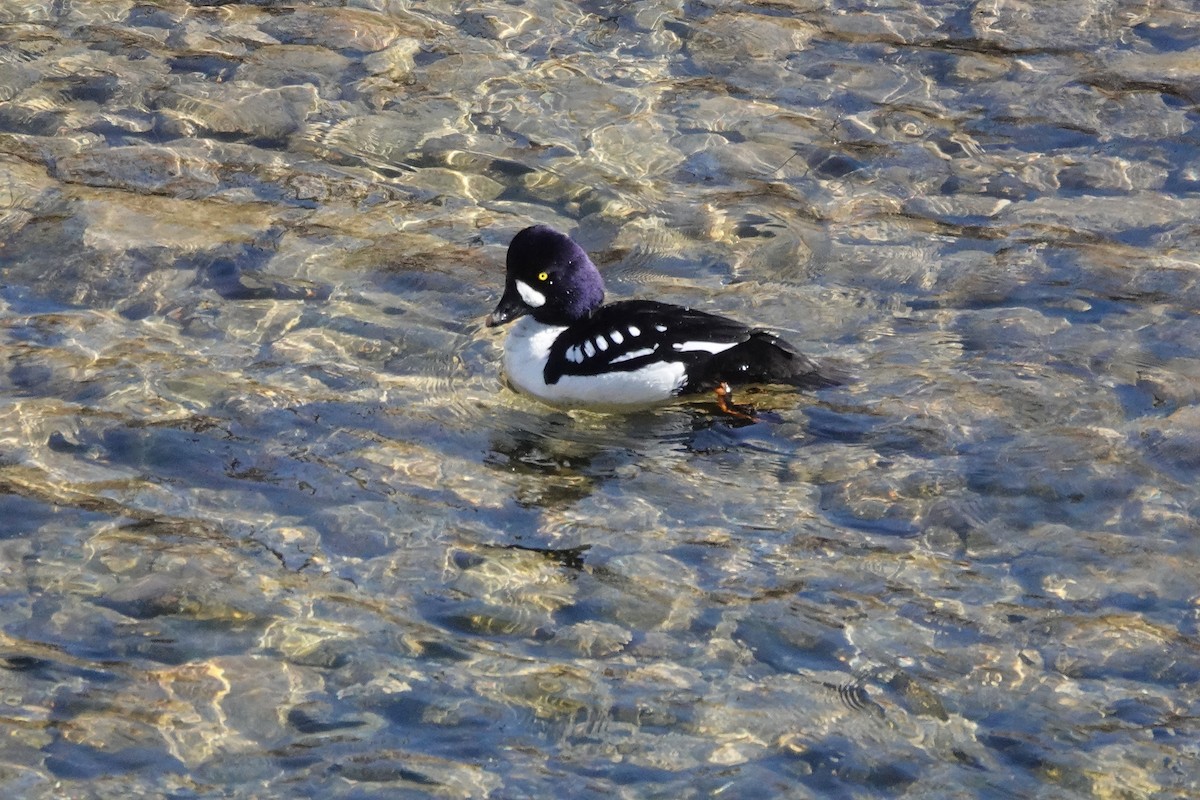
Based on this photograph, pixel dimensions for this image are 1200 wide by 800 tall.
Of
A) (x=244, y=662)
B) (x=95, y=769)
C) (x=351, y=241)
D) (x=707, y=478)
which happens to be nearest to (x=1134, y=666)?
(x=707, y=478)

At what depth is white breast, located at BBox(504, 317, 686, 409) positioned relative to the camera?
749 centimetres

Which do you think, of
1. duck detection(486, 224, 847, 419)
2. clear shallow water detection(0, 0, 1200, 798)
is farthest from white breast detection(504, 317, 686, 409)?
clear shallow water detection(0, 0, 1200, 798)

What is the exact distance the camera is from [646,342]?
749cm

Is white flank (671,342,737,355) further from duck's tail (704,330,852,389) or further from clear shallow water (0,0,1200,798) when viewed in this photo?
clear shallow water (0,0,1200,798)

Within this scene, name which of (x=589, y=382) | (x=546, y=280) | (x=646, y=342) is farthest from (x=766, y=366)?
(x=546, y=280)

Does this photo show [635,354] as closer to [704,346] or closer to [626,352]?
[626,352]

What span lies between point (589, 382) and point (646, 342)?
0.33 metres

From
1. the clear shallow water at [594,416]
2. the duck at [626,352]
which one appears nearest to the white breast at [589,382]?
the duck at [626,352]

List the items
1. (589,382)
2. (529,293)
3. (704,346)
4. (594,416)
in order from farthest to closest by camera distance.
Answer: (529,293) < (594,416) < (589,382) < (704,346)

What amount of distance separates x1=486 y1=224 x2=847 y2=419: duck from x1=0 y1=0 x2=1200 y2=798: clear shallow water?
14cm

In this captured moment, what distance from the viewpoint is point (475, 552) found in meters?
6.26

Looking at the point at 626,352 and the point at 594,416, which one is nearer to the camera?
the point at 626,352

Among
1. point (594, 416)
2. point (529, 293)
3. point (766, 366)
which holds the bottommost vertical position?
point (594, 416)

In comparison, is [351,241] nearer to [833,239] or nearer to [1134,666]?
[833,239]
